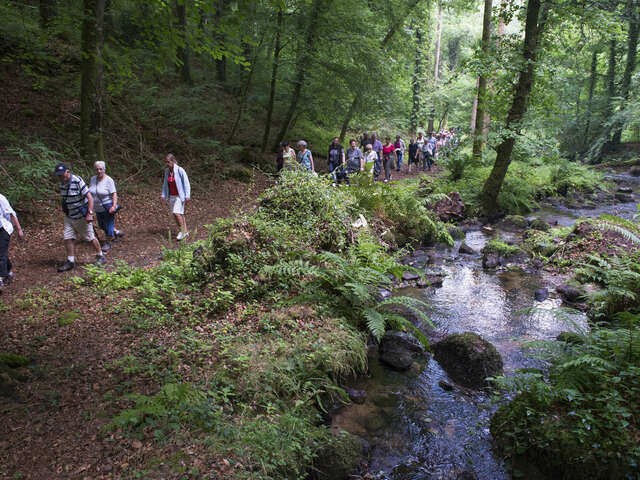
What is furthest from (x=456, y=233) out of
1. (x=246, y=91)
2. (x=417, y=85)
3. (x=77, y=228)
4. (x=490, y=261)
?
(x=417, y=85)

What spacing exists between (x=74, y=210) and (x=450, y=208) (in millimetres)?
11644

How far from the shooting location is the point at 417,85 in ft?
97.1

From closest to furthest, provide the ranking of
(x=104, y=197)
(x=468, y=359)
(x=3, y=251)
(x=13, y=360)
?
(x=13, y=360), (x=468, y=359), (x=3, y=251), (x=104, y=197)

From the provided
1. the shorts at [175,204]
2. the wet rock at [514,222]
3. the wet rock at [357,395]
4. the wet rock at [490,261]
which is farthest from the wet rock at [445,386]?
the wet rock at [514,222]

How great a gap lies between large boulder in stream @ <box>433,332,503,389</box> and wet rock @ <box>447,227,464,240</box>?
6.90 meters

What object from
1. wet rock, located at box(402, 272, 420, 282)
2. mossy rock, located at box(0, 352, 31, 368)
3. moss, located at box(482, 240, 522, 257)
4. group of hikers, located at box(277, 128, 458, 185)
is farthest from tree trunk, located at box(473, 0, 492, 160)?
mossy rock, located at box(0, 352, 31, 368)

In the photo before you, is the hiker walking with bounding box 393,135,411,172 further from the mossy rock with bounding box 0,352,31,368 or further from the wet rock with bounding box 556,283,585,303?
the mossy rock with bounding box 0,352,31,368

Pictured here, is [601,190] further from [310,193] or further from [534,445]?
[534,445]

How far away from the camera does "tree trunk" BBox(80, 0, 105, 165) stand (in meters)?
9.36

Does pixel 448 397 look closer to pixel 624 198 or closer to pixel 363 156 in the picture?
pixel 363 156

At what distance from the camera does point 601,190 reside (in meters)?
17.9

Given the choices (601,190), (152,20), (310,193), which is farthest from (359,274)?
(601,190)

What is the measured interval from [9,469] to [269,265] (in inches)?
158

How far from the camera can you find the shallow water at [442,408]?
4.03 m
